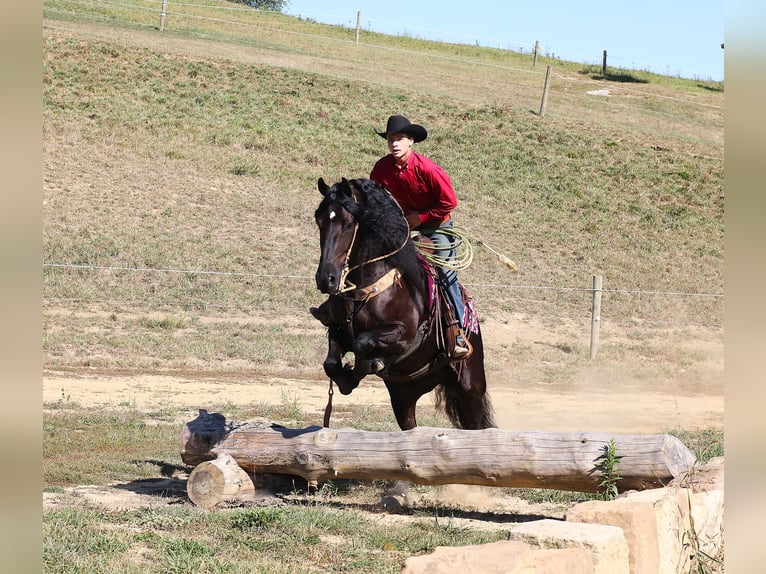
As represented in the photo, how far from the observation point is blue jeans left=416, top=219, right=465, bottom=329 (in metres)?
7.99

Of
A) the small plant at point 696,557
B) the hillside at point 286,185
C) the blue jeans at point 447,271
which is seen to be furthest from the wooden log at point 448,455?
the hillside at point 286,185

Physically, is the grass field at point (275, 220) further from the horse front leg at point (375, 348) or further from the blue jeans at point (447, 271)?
the blue jeans at point (447, 271)

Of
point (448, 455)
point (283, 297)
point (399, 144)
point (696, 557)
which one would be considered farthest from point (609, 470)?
point (283, 297)

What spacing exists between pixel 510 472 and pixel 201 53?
107ft

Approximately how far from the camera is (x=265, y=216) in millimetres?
24156

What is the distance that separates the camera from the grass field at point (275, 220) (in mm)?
6254

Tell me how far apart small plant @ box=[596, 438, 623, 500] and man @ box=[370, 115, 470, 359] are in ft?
6.21

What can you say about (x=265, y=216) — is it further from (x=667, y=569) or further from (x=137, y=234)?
(x=667, y=569)

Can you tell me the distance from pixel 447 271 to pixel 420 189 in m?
0.79

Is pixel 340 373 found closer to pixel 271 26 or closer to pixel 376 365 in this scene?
pixel 376 365

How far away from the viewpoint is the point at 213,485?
6914mm

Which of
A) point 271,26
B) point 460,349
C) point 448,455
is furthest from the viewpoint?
point 271,26

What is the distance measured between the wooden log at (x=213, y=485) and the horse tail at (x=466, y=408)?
2328mm
